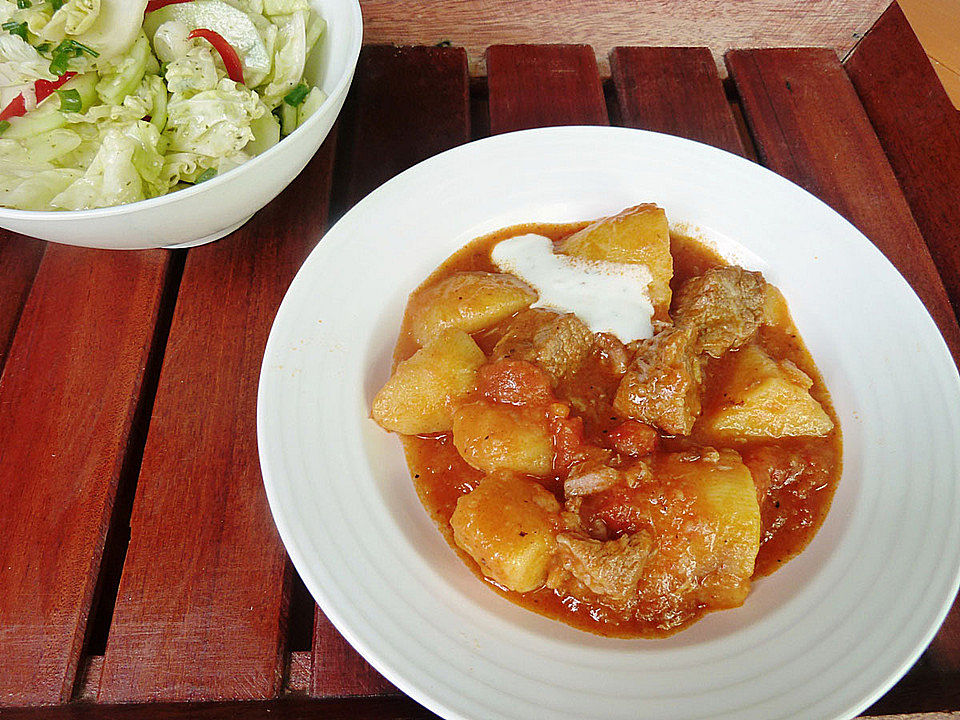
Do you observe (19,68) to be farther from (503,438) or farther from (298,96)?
(503,438)

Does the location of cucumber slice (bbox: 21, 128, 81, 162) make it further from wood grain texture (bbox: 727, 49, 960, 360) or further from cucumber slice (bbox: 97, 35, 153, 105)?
wood grain texture (bbox: 727, 49, 960, 360)

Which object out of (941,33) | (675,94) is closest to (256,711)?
(675,94)

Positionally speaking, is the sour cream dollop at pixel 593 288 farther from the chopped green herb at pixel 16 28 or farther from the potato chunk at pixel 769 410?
the chopped green herb at pixel 16 28

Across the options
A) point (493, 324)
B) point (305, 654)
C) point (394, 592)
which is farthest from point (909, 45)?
point (305, 654)

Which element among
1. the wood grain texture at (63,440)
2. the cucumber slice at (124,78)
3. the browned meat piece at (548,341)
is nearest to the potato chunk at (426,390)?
the browned meat piece at (548,341)

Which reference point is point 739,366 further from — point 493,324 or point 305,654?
point 305,654

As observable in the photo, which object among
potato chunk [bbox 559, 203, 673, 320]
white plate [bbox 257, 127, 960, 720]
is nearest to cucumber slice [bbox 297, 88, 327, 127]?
white plate [bbox 257, 127, 960, 720]
